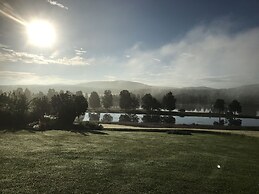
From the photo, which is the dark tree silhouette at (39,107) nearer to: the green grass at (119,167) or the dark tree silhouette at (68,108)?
the dark tree silhouette at (68,108)

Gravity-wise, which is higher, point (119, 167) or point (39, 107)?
point (39, 107)

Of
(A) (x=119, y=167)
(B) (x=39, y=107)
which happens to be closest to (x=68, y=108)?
(B) (x=39, y=107)

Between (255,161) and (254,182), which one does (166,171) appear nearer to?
(254,182)

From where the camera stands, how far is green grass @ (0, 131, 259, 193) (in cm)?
2483

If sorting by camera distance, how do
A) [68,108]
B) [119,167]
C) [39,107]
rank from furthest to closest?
[39,107], [68,108], [119,167]

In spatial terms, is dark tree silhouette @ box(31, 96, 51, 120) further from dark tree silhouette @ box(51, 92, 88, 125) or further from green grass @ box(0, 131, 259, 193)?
green grass @ box(0, 131, 259, 193)

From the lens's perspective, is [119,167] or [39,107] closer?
[119,167]

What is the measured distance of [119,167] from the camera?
31.0 meters

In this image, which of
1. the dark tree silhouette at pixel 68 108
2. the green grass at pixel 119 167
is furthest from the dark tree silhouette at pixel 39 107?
the green grass at pixel 119 167

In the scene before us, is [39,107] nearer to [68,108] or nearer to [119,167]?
[68,108]

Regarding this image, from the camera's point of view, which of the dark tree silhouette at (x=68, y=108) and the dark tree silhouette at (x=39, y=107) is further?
the dark tree silhouette at (x=39, y=107)

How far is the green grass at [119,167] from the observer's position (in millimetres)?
24828

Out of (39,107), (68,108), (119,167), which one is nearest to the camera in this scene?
(119,167)

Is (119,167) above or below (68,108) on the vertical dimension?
below
